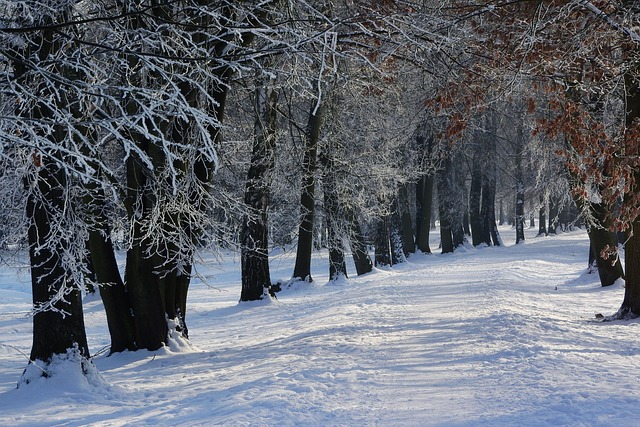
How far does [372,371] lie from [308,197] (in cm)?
1180

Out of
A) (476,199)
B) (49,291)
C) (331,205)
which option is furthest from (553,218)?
(49,291)

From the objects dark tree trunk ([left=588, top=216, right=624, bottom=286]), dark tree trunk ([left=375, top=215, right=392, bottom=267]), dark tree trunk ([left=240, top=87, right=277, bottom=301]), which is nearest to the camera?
dark tree trunk ([left=240, top=87, right=277, bottom=301])

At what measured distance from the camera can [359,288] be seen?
19188 mm

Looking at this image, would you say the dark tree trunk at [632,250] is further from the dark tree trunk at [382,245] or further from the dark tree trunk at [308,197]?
the dark tree trunk at [382,245]

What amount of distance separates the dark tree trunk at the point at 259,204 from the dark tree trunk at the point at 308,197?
1.09m

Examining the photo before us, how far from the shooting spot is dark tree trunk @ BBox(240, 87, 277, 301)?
1555cm

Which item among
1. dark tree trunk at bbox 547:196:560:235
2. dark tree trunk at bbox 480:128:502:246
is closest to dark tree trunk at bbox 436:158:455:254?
dark tree trunk at bbox 480:128:502:246

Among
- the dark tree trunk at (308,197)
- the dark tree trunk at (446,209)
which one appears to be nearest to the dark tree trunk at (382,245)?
the dark tree trunk at (308,197)

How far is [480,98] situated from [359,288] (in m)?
10.3

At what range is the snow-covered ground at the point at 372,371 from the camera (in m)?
6.07

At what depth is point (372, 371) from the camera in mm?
7805

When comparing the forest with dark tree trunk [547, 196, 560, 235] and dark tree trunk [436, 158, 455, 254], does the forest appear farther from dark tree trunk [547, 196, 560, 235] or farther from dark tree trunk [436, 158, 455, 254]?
dark tree trunk [436, 158, 455, 254]

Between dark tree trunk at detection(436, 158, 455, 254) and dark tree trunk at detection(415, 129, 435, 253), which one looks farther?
dark tree trunk at detection(436, 158, 455, 254)

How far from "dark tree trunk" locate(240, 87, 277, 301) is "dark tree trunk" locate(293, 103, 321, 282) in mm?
1087
